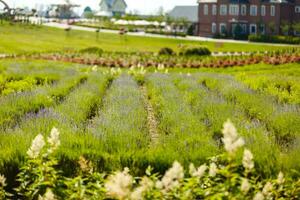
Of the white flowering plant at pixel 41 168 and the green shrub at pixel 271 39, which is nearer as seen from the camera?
the white flowering plant at pixel 41 168

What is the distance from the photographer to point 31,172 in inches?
277

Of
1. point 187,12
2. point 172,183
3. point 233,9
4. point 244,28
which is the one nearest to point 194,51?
point 172,183

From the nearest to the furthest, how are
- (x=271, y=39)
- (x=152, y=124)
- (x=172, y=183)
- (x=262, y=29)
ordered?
1. (x=172, y=183)
2. (x=152, y=124)
3. (x=271, y=39)
4. (x=262, y=29)

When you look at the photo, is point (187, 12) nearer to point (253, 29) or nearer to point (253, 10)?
point (253, 10)

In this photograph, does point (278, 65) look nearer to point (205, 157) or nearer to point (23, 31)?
point (205, 157)

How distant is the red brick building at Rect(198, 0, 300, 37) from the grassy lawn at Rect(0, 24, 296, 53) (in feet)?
58.8

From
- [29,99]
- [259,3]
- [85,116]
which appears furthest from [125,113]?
[259,3]

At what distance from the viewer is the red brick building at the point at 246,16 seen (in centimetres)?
8219

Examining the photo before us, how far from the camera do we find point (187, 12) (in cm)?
10344

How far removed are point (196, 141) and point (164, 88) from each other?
7.74 meters

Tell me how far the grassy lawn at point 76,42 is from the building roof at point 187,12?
100.0ft

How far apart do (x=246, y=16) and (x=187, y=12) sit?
20.1 metres

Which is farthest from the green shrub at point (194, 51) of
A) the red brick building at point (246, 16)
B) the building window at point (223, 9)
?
the building window at point (223, 9)

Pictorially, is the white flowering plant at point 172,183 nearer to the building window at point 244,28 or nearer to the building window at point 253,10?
the building window at point 244,28
